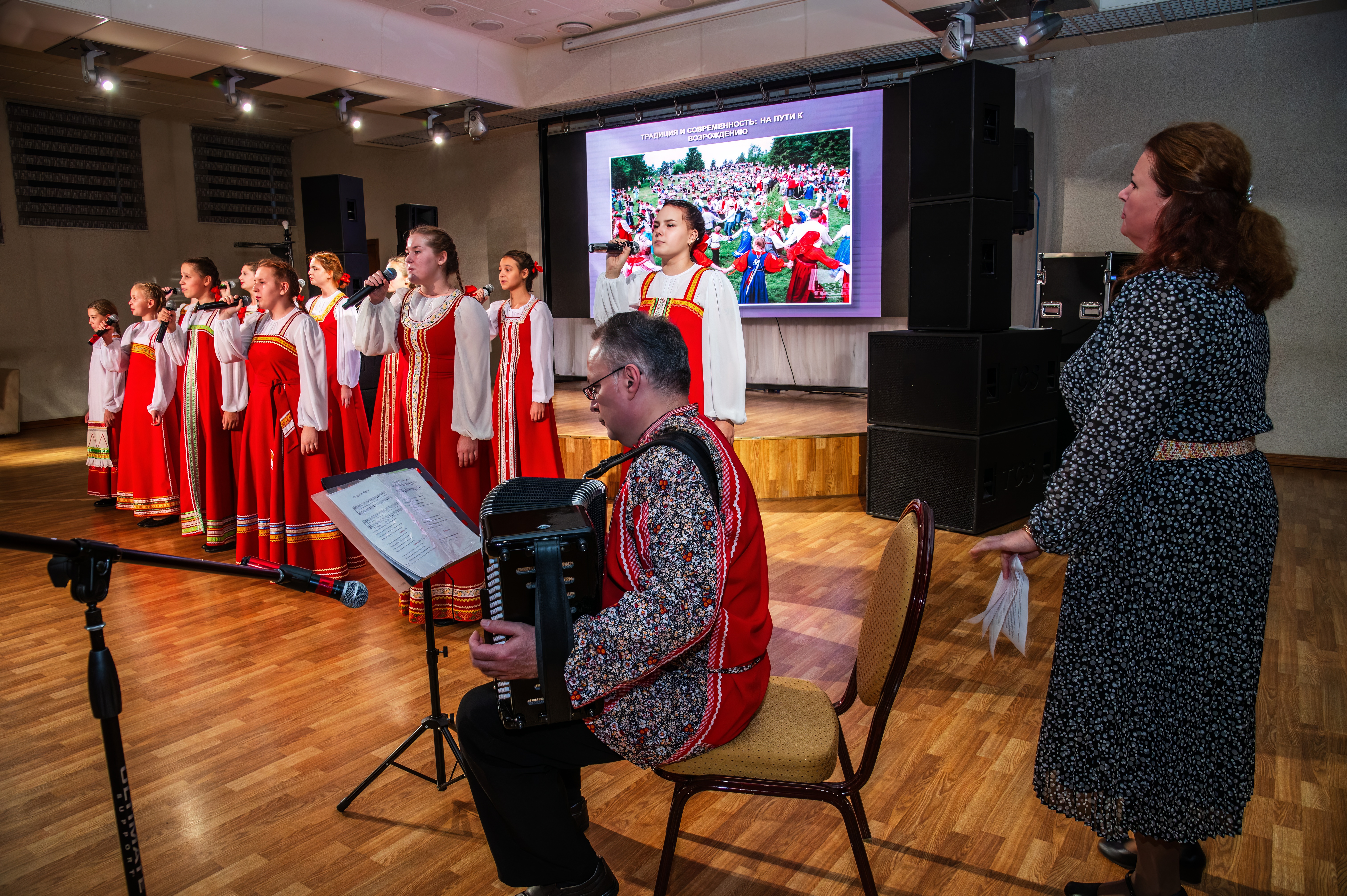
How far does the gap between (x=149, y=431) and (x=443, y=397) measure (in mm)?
2932

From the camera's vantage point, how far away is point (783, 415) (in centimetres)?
695

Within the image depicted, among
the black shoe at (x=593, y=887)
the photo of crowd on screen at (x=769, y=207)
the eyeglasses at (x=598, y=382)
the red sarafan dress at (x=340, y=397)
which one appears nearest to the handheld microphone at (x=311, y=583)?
the eyeglasses at (x=598, y=382)

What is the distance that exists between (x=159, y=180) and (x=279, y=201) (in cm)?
150

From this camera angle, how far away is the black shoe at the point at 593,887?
5.74ft

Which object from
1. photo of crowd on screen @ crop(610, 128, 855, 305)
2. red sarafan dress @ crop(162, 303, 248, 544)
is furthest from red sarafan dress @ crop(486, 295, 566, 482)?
photo of crowd on screen @ crop(610, 128, 855, 305)

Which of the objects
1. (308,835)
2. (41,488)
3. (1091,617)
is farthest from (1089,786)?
(41,488)

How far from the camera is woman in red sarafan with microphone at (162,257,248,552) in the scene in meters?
4.86

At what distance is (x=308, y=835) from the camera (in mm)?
2148

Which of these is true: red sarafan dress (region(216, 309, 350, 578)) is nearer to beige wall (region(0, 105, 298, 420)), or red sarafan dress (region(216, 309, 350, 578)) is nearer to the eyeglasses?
the eyeglasses

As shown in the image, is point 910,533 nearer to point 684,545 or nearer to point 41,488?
point 684,545

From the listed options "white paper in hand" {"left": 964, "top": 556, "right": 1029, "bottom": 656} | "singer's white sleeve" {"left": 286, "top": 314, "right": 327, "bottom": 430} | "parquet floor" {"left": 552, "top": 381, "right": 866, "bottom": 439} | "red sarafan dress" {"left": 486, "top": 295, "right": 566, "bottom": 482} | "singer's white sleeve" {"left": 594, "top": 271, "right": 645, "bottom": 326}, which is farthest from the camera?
"singer's white sleeve" {"left": 594, "top": 271, "right": 645, "bottom": 326}

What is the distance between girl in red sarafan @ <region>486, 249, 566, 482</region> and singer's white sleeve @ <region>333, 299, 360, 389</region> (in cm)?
71

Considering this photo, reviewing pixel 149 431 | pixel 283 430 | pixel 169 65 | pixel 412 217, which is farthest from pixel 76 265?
pixel 283 430

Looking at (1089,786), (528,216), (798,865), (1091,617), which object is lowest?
(798,865)
